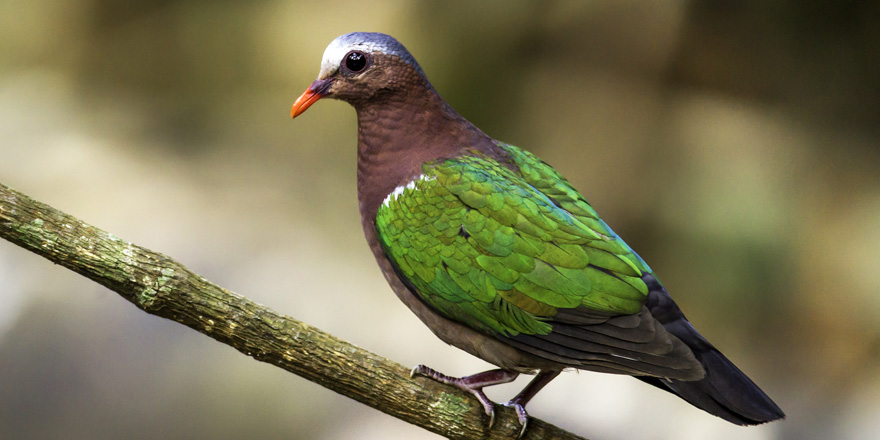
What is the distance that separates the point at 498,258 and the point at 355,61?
2.09ft

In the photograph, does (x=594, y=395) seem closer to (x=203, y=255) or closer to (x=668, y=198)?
(x=668, y=198)

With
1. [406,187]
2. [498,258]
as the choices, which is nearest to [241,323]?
[406,187]

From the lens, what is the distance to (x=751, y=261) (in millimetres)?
4074

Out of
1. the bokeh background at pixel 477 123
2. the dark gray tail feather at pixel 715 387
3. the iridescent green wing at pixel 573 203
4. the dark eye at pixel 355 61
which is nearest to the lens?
the dark gray tail feather at pixel 715 387

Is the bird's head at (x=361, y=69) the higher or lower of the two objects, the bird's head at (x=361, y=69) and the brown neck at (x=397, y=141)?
the higher

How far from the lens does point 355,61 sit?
2.07m

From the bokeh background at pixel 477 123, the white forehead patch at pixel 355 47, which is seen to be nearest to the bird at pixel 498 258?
the white forehead patch at pixel 355 47

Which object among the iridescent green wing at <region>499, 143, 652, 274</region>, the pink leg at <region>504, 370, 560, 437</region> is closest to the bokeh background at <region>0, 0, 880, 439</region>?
the pink leg at <region>504, 370, 560, 437</region>

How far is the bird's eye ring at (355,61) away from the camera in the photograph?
2068mm

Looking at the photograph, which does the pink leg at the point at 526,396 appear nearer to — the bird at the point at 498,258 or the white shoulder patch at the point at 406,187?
the bird at the point at 498,258

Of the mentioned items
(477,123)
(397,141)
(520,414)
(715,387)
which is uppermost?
(477,123)

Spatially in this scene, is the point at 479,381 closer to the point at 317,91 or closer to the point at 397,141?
the point at 397,141

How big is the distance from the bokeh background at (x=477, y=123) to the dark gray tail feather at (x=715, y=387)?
2.24 metres

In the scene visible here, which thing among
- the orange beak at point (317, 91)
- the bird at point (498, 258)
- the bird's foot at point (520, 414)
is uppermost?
the orange beak at point (317, 91)
